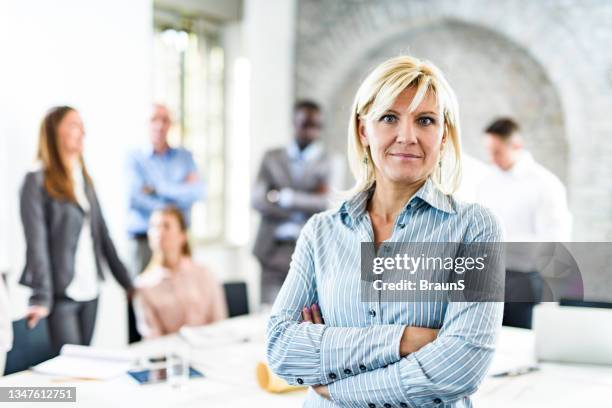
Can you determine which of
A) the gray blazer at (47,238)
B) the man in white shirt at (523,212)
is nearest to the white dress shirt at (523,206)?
the man in white shirt at (523,212)

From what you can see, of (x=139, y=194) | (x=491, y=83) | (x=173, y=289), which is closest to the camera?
(x=173, y=289)

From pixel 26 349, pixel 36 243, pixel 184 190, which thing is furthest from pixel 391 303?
pixel 184 190

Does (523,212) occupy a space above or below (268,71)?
below

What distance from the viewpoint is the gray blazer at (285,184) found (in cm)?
454

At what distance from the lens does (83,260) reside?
10.7 feet

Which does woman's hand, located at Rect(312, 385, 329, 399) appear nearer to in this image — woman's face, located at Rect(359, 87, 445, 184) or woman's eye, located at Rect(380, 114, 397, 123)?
woman's face, located at Rect(359, 87, 445, 184)

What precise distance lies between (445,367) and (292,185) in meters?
3.21

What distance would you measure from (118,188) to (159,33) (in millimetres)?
1787

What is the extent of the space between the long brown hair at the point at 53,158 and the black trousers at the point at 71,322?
1.66 feet

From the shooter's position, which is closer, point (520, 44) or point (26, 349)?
point (26, 349)

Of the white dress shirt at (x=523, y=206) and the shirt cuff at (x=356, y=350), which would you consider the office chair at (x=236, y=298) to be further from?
the shirt cuff at (x=356, y=350)

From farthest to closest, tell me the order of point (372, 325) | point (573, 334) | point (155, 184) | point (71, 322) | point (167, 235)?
point (155, 184) < point (167, 235) < point (71, 322) < point (573, 334) < point (372, 325)

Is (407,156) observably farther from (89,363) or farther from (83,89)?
(83,89)

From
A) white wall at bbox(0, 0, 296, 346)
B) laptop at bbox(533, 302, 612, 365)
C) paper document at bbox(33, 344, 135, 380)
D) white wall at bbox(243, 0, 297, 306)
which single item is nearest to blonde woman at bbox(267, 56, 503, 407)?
paper document at bbox(33, 344, 135, 380)
